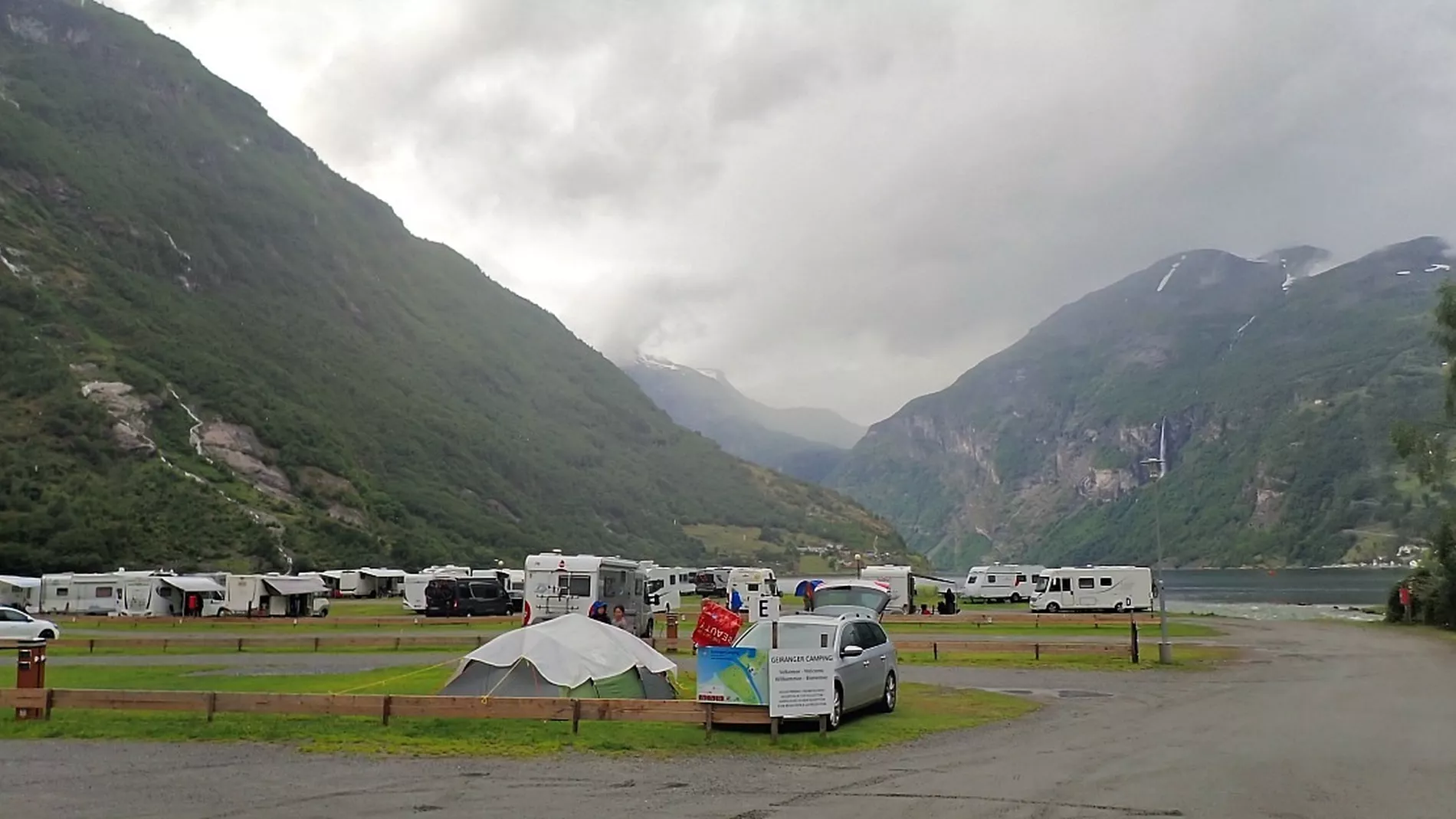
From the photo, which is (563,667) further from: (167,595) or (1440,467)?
(167,595)

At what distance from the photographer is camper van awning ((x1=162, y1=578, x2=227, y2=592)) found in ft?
194

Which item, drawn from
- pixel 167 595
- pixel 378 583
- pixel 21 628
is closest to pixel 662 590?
pixel 167 595

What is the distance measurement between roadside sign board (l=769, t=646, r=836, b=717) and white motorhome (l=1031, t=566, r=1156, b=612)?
4894cm

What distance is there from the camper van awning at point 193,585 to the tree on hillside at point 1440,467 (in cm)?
5893

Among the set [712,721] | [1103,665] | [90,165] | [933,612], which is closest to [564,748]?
[712,721]

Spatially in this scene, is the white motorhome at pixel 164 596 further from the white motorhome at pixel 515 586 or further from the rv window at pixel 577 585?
the rv window at pixel 577 585

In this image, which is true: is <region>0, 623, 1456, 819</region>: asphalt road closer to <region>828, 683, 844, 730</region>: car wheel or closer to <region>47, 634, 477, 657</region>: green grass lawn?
<region>828, 683, 844, 730</region>: car wheel

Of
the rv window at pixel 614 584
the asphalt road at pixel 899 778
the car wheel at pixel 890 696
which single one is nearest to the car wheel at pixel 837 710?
the asphalt road at pixel 899 778

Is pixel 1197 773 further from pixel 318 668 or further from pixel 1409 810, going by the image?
pixel 318 668

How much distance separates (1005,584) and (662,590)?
86.6 ft

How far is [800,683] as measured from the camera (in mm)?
16781

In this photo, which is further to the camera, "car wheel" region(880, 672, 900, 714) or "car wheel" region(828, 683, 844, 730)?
"car wheel" region(880, 672, 900, 714)

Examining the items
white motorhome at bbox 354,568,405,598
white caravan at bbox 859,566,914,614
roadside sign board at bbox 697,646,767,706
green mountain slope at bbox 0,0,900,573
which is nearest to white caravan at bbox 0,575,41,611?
green mountain slope at bbox 0,0,900,573

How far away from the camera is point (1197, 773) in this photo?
1370 centimetres
